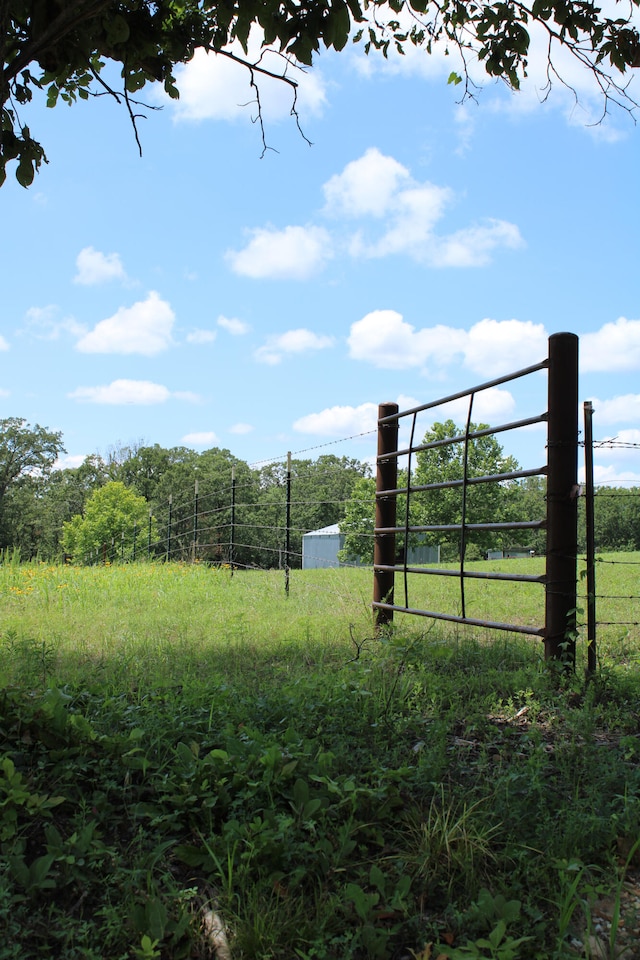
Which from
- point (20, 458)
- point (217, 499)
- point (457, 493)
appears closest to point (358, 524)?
point (457, 493)

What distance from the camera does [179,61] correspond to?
409 cm

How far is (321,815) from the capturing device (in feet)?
7.97

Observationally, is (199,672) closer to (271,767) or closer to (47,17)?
(271,767)

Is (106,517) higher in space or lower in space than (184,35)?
lower

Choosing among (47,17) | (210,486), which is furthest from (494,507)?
(47,17)

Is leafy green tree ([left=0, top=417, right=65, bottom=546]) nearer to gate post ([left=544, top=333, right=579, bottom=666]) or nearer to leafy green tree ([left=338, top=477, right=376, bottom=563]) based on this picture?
leafy green tree ([left=338, top=477, right=376, bottom=563])

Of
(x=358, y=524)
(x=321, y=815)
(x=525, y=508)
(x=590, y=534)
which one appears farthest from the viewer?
(x=525, y=508)

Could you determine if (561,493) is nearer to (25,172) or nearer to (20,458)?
(25,172)

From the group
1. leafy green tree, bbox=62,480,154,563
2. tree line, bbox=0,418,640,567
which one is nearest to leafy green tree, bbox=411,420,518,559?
tree line, bbox=0,418,640,567

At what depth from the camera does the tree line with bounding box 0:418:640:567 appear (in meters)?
38.8

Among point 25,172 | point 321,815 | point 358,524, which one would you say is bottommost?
point 321,815

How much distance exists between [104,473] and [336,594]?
2115 inches

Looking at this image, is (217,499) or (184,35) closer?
(184,35)

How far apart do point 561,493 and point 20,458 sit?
5893cm
